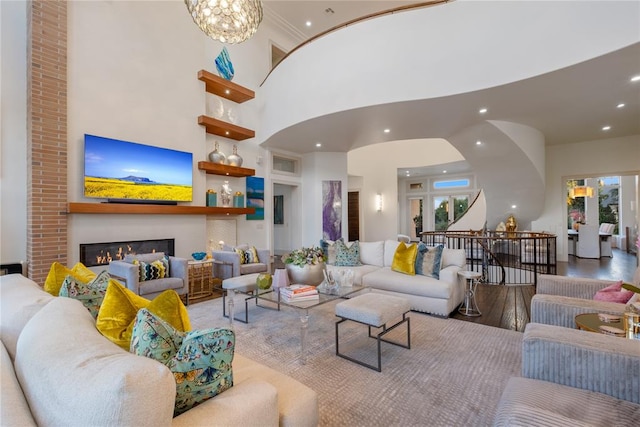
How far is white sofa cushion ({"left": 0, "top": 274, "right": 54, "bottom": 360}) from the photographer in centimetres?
123

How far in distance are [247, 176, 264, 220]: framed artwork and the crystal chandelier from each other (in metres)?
4.31

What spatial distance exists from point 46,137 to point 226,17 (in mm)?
3199

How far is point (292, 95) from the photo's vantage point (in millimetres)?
5926

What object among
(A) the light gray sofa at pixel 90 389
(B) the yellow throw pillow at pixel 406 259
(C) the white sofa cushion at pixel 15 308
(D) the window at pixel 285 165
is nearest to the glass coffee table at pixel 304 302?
(B) the yellow throw pillow at pixel 406 259

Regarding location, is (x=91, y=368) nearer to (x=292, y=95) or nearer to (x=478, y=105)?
(x=478, y=105)

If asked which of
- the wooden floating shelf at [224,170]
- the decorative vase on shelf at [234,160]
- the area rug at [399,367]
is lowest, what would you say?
the area rug at [399,367]

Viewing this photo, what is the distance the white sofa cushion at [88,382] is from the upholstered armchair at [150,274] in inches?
115

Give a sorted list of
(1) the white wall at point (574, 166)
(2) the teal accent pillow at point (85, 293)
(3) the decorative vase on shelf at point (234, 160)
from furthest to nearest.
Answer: (1) the white wall at point (574, 166)
(3) the decorative vase on shelf at point (234, 160)
(2) the teal accent pillow at point (85, 293)

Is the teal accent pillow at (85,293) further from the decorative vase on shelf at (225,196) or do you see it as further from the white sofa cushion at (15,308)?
the decorative vase on shelf at (225,196)

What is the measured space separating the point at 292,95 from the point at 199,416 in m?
5.87

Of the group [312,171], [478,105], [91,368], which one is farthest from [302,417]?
[312,171]

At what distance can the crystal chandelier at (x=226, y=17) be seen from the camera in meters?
2.52

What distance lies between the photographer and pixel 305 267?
313 centimetres

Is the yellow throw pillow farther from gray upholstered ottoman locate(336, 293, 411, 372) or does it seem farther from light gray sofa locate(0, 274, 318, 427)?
light gray sofa locate(0, 274, 318, 427)
